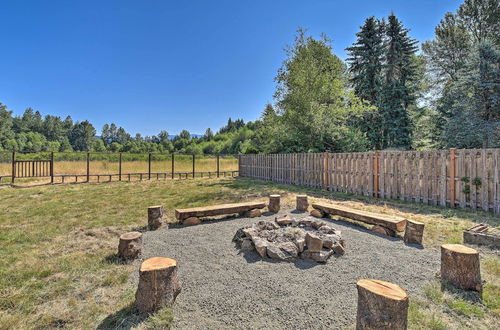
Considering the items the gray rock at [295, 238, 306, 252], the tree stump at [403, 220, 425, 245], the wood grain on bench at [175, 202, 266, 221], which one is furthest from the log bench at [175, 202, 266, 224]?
the tree stump at [403, 220, 425, 245]

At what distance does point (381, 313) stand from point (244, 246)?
2045 millimetres

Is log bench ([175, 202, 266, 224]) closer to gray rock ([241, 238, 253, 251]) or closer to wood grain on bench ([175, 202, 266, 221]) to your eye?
wood grain on bench ([175, 202, 266, 221])

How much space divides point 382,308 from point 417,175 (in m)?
6.24

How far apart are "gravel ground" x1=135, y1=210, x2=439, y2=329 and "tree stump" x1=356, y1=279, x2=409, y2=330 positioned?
33 cm

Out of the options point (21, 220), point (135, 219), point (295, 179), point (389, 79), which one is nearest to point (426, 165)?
point (295, 179)

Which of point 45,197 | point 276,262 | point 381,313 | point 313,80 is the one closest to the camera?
point 381,313

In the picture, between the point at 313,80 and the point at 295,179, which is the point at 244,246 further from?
the point at 313,80

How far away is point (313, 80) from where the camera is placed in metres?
13.2

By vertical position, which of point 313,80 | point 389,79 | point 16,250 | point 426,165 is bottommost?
point 16,250

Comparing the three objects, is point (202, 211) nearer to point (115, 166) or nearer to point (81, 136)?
point (115, 166)

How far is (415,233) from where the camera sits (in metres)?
3.54

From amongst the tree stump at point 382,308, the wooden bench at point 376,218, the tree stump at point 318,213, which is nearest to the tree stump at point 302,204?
the tree stump at point 318,213

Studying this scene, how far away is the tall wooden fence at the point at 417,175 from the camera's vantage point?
5.40 meters

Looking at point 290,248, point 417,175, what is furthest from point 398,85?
point 290,248
